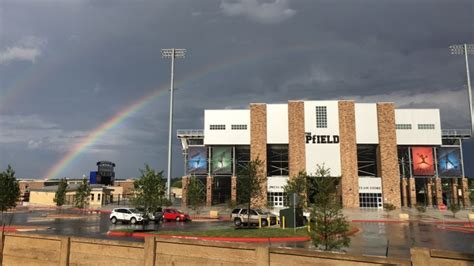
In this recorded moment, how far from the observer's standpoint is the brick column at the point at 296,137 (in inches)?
2724

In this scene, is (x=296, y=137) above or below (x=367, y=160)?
above

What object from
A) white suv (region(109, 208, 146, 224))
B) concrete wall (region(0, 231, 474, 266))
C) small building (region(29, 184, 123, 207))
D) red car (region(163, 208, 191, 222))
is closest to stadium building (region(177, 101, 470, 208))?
small building (region(29, 184, 123, 207))

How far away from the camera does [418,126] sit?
69.9 metres

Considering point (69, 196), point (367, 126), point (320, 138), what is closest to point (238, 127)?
point (320, 138)

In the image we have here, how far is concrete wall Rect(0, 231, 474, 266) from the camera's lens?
8.03 meters

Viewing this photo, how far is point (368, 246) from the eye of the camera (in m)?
21.7

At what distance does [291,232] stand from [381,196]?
47.6 meters

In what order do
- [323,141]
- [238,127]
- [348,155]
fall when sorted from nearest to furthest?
[348,155] → [323,141] → [238,127]

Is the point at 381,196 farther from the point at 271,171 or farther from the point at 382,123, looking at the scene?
the point at 271,171

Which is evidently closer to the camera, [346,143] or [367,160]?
[346,143]

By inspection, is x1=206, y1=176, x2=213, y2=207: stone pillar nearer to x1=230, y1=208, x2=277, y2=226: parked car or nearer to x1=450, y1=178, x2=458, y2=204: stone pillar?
x1=230, y1=208, x2=277, y2=226: parked car

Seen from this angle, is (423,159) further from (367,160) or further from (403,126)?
(367,160)

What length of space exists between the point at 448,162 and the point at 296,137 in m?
29.0

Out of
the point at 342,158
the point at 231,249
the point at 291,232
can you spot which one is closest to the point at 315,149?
the point at 342,158
